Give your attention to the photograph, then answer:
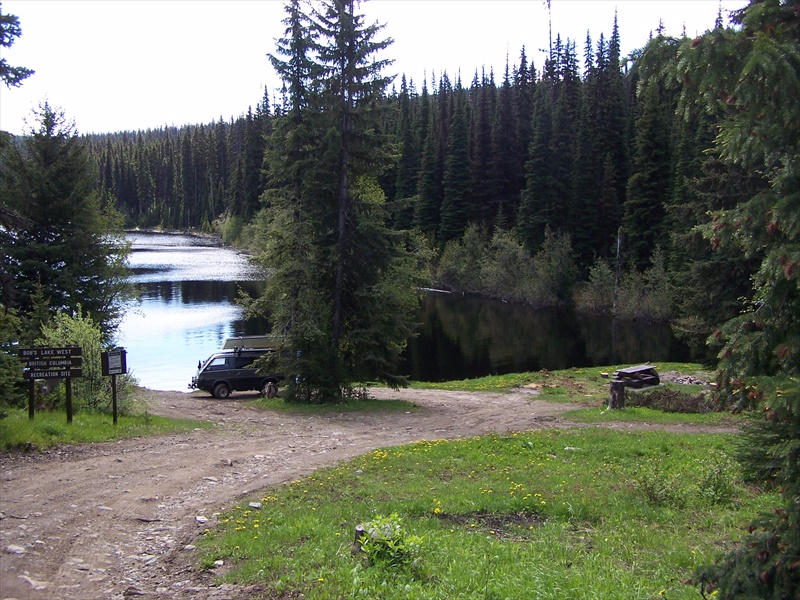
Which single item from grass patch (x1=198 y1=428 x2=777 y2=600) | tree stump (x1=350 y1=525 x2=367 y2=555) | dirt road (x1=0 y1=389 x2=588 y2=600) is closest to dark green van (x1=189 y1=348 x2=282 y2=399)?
dirt road (x1=0 y1=389 x2=588 y2=600)

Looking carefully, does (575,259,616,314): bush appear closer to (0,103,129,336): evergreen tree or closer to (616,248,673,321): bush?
(616,248,673,321): bush

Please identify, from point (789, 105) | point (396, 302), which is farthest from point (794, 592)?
point (396, 302)

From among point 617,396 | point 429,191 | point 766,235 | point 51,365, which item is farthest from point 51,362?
point 429,191

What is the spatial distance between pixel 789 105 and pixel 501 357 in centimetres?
3727

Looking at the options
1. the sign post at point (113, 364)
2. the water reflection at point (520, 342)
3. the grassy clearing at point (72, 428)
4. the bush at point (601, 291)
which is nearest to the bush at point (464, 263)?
the water reflection at point (520, 342)

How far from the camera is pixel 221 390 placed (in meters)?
27.6

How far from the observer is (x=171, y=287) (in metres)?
64.9

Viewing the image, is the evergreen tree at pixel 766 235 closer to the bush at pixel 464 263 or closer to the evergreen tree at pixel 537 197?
the evergreen tree at pixel 537 197

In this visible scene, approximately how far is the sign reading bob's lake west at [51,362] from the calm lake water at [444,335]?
13.2m

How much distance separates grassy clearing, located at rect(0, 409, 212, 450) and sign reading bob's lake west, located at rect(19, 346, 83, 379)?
98cm

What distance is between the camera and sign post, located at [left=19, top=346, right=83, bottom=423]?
47.8ft

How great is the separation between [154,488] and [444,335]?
38.7 m

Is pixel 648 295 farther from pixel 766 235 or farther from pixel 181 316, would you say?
pixel 766 235

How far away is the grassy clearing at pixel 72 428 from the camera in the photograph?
12664mm
